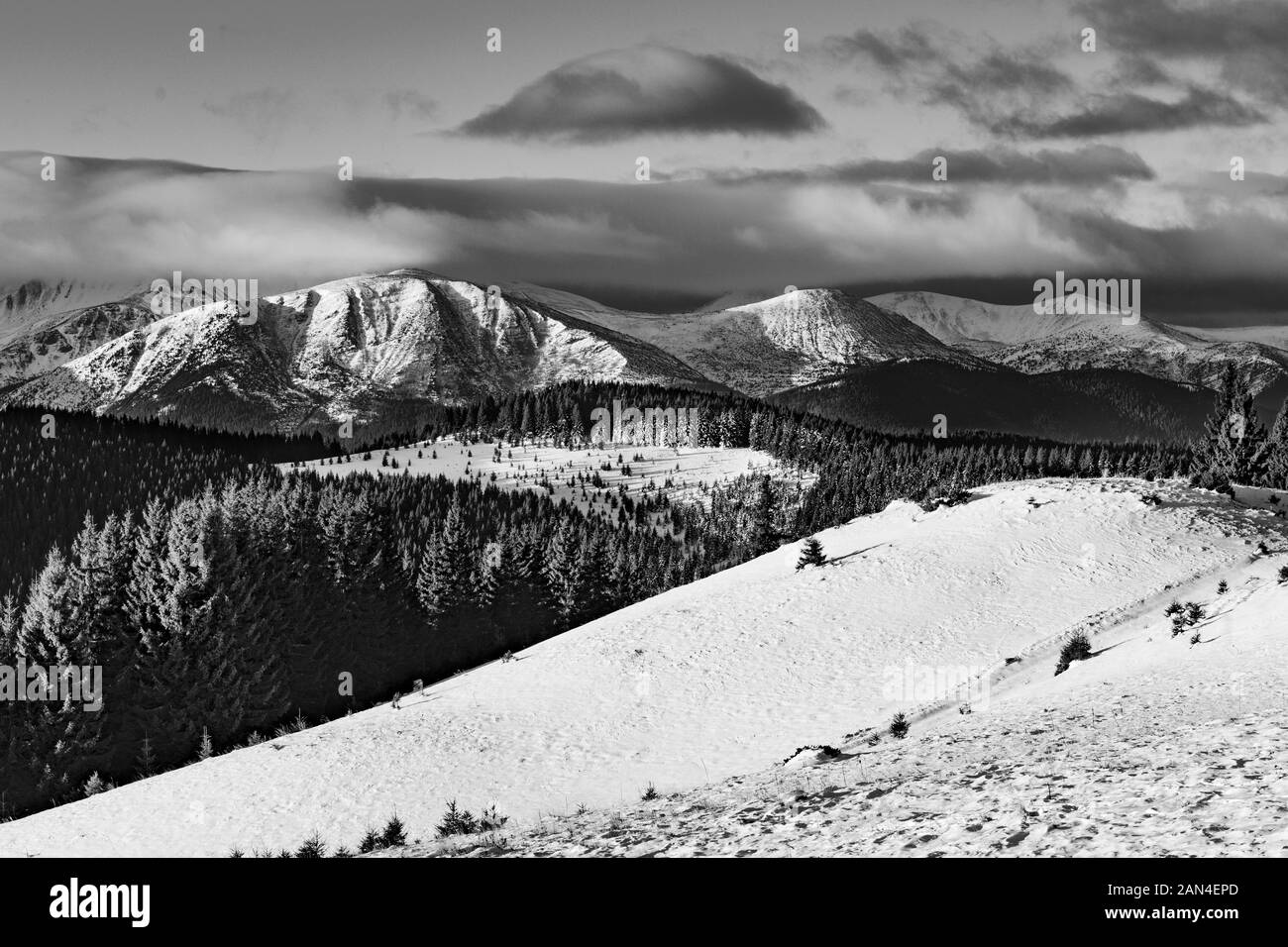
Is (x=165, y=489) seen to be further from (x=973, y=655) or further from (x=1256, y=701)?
(x=1256, y=701)

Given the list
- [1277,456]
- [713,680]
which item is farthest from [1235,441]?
[713,680]

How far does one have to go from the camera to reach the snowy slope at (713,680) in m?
30.5

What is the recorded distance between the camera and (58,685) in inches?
2146

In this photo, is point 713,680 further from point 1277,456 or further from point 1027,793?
point 1277,456

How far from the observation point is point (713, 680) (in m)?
40.8

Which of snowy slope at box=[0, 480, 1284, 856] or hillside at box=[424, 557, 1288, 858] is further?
snowy slope at box=[0, 480, 1284, 856]

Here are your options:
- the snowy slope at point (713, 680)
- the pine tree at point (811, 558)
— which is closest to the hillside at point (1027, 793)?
the snowy slope at point (713, 680)

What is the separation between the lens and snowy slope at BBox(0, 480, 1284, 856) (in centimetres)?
3048

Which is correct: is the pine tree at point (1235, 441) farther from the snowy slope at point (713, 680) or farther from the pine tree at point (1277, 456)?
the snowy slope at point (713, 680)

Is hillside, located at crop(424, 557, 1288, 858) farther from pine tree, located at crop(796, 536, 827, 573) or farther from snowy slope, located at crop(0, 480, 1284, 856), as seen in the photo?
pine tree, located at crop(796, 536, 827, 573)

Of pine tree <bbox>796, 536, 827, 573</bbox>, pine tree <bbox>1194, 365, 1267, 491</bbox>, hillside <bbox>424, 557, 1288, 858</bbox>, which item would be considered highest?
pine tree <bbox>1194, 365, 1267, 491</bbox>

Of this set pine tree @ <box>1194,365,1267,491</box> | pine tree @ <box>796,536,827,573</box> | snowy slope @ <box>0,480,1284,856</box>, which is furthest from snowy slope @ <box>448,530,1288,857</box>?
pine tree @ <box>1194,365,1267,491</box>

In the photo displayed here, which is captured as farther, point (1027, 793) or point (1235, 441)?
point (1235, 441)
